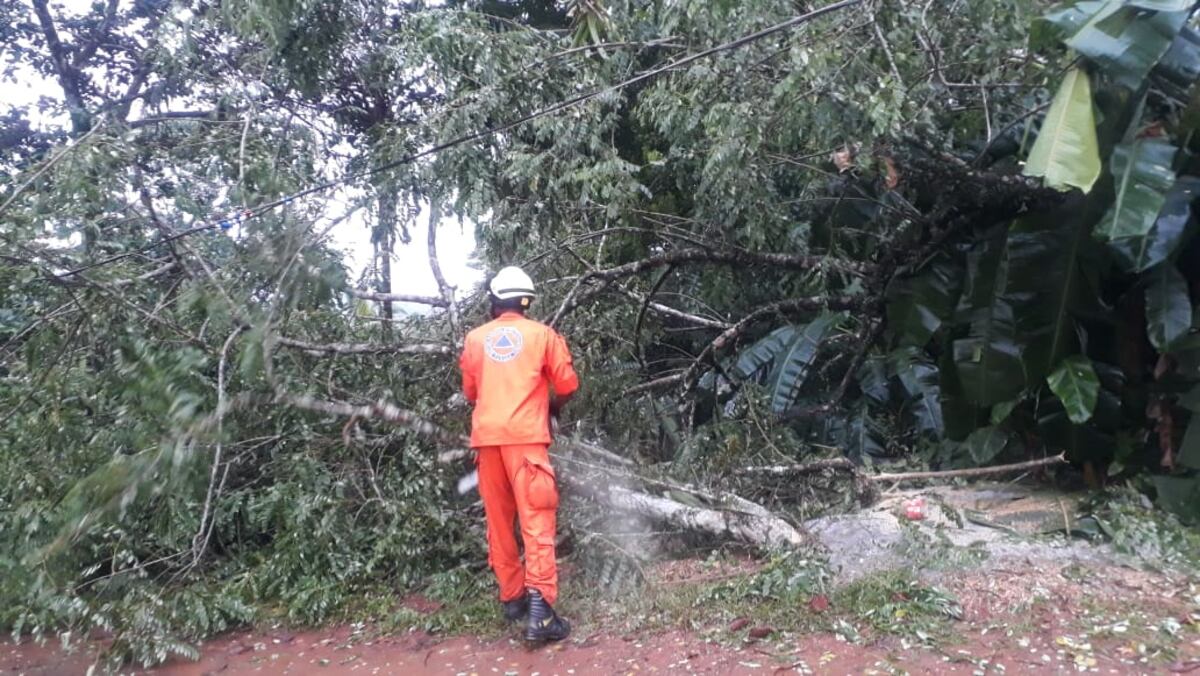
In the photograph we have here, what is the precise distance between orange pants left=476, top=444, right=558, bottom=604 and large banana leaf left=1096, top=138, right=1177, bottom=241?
117 inches

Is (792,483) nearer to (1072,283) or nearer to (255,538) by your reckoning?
(1072,283)

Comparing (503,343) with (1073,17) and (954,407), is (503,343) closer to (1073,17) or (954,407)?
(1073,17)

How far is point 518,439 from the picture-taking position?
466cm

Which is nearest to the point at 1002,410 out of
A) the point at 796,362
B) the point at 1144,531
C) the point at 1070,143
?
the point at 1144,531

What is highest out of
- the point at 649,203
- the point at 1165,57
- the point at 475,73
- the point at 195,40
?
the point at 195,40

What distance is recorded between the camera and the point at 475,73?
7375mm

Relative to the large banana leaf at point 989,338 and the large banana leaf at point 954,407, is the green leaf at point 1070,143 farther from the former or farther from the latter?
the large banana leaf at point 954,407

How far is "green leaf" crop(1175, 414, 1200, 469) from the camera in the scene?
5398 mm

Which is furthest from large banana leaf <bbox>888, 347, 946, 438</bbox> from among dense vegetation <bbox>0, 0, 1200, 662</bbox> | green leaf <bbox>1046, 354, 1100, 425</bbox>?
green leaf <bbox>1046, 354, 1100, 425</bbox>

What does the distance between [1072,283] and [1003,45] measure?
1376 mm

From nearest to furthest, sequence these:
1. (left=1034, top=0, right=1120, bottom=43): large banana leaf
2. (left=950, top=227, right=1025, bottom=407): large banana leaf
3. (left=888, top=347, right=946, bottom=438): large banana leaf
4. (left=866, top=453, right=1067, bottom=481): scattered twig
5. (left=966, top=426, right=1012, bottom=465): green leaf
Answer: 1. (left=1034, top=0, right=1120, bottom=43): large banana leaf
2. (left=866, top=453, right=1067, bottom=481): scattered twig
3. (left=950, top=227, right=1025, bottom=407): large banana leaf
4. (left=966, top=426, right=1012, bottom=465): green leaf
5. (left=888, top=347, right=946, bottom=438): large banana leaf

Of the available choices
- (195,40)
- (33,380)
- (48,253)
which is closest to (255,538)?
(33,380)

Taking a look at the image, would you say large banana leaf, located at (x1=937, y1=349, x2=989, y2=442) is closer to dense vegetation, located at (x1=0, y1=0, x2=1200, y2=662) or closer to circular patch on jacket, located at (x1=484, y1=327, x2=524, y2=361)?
dense vegetation, located at (x1=0, y1=0, x2=1200, y2=662)

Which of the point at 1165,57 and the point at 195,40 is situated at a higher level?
the point at 195,40
